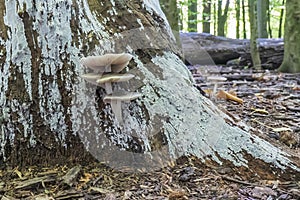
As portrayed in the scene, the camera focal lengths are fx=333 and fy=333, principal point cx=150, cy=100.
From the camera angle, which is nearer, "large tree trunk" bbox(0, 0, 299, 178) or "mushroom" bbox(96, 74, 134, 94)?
"mushroom" bbox(96, 74, 134, 94)

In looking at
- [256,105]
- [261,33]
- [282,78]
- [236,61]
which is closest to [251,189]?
[256,105]

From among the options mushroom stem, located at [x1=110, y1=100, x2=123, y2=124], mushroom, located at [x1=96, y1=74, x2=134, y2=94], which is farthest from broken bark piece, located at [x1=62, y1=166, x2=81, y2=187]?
mushroom, located at [x1=96, y1=74, x2=134, y2=94]

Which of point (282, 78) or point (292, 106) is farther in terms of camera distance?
point (282, 78)

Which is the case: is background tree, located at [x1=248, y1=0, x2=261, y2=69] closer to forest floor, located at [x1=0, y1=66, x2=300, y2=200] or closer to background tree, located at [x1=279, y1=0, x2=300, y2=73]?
background tree, located at [x1=279, y1=0, x2=300, y2=73]

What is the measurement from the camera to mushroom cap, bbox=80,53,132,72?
4.98 ft

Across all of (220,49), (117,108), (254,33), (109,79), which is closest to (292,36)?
(254,33)

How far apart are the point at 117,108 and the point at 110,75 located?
19 cm

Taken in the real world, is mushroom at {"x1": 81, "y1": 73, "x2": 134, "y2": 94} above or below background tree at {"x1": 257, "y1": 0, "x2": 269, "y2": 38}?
below

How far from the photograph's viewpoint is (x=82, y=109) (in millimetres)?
1683

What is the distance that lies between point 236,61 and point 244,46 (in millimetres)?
591

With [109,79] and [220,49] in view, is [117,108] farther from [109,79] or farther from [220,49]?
[220,49]

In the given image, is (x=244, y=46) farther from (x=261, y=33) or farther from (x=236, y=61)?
(x=261, y=33)

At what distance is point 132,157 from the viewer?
1697 mm

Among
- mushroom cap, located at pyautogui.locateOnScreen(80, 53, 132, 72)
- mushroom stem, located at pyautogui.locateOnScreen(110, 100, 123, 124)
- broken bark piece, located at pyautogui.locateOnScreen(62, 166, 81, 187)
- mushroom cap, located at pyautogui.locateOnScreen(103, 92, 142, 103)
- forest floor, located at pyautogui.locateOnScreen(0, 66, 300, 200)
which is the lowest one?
forest floor, located at pyautogui.locateOnScreen(0, 66, 300, 200)
